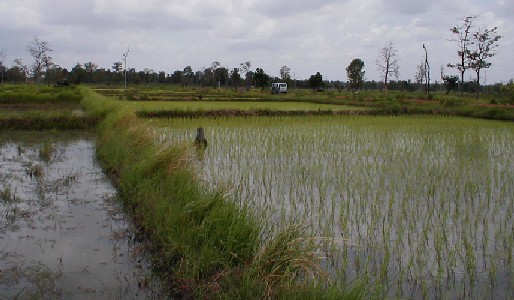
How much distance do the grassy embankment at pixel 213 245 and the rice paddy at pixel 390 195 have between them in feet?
0.76

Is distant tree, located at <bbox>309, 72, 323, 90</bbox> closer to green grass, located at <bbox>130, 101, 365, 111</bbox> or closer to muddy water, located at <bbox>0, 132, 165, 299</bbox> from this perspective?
green grass, located at <bbox>130, 101, 365, 111</bbox>

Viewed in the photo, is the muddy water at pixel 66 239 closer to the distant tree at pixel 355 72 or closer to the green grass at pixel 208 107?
the green grass at pixel 208 107

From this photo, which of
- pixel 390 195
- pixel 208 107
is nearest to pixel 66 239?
pixel 390 195

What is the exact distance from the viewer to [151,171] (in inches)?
224

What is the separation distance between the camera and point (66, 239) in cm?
437

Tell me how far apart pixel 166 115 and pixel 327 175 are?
9224 mm

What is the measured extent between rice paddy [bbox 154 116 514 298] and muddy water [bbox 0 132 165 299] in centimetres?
108

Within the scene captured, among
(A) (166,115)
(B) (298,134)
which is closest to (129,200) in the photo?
(B) (298,134)

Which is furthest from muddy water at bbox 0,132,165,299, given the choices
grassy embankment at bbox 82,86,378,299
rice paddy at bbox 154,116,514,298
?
rice paddy at bbox 154,116,514,298

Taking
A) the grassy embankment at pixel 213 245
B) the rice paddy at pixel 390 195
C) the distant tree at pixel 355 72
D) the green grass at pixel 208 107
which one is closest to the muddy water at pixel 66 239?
the grassy embankment at pixel 213 245

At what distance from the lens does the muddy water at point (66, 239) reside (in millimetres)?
3371

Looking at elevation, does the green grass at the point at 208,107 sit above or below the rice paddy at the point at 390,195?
above

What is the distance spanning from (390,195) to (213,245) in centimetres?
298

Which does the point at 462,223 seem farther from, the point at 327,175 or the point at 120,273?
the point at 120,273
